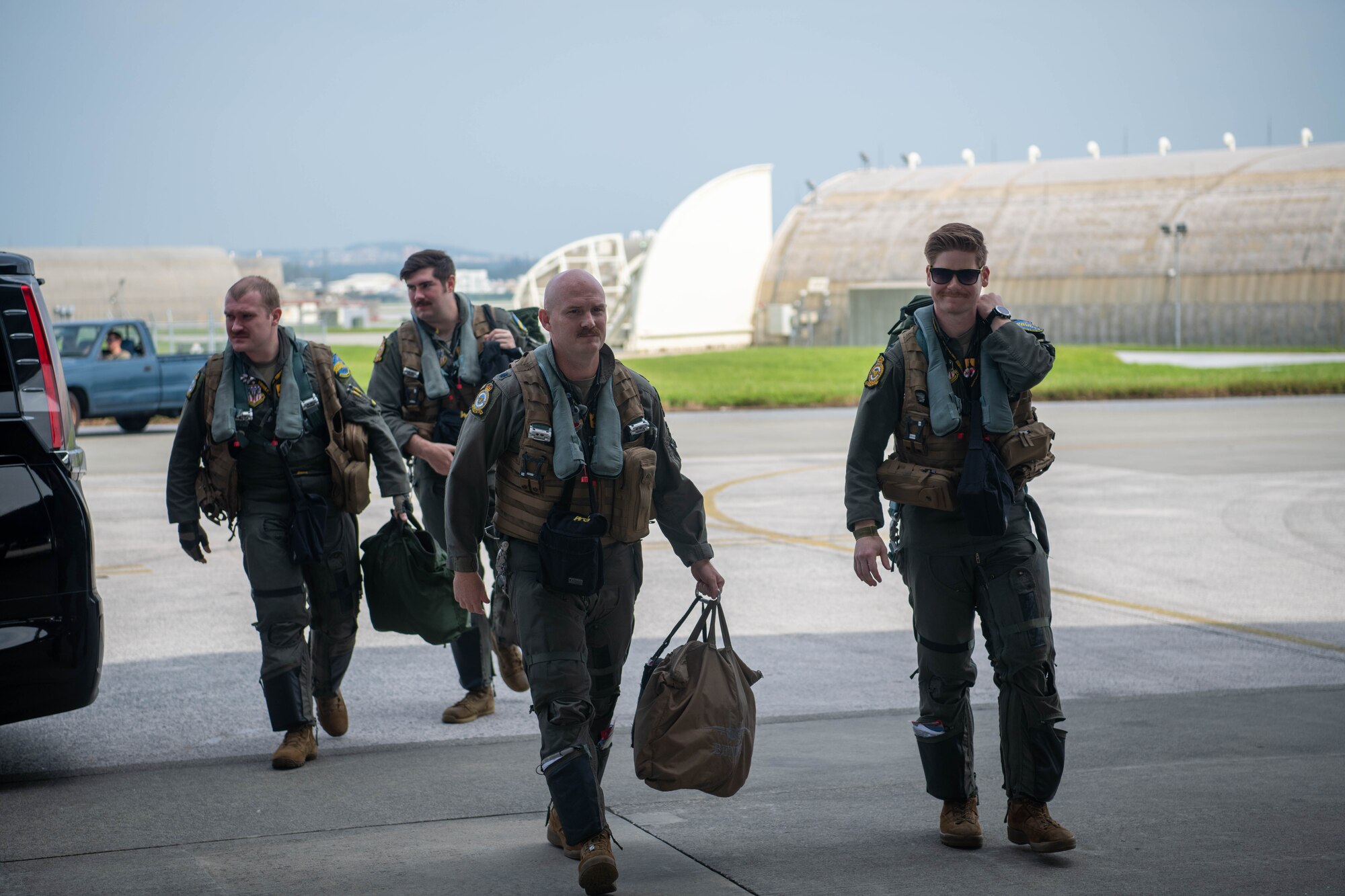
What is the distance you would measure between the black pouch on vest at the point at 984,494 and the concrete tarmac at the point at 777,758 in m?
1.06

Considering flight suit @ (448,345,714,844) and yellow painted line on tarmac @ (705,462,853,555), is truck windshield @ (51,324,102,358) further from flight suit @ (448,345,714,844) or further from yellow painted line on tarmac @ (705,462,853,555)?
flight suit @ (448,345,714,844)

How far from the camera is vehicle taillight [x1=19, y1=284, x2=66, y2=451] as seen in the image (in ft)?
18.2

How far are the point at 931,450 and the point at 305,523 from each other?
2.64 m

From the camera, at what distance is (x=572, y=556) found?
14.8 ft

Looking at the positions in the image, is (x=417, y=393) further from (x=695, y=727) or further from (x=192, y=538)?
(x=695, y=727)

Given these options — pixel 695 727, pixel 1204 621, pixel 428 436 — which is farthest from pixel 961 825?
pixel 1204 621

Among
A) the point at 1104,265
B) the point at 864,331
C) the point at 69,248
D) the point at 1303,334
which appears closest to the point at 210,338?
the point at 864,331

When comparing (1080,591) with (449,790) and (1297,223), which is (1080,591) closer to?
(449,790)

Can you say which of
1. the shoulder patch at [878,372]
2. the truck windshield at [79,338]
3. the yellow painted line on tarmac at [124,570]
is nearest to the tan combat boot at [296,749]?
the shoulder patch at [878,372]

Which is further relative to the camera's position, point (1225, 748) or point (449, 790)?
point (1225, 748)

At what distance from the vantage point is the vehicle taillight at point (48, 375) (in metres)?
5.56

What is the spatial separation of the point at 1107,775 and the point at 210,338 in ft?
133

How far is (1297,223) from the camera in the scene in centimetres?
5825

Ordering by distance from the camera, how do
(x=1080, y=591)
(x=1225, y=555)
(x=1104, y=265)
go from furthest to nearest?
(x=1104, y=265), (x=1225, y=555), (x=1080, y=591)
